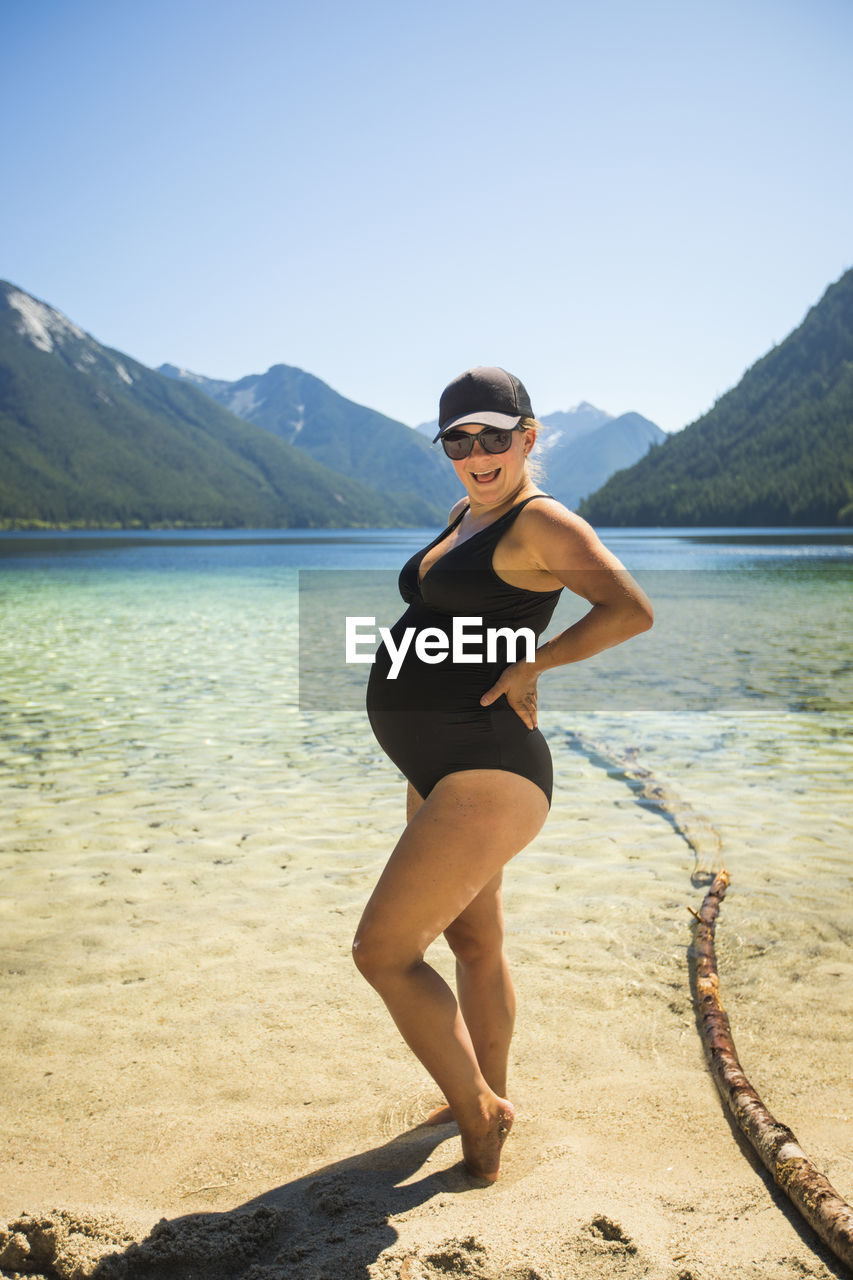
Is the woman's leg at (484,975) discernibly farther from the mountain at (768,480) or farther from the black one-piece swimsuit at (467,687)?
the mountain at (768,480)

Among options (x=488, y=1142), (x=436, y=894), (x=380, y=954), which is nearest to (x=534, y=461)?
(x=436, y=894)

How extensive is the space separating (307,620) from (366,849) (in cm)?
2102

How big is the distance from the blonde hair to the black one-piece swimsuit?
0.99 feet

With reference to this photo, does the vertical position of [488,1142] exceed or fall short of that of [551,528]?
it falls short

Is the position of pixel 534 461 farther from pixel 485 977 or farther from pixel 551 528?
pixel 485 977

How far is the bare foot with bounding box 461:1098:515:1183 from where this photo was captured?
2.70m

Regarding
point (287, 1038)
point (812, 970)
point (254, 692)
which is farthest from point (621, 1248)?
point (254, 692)

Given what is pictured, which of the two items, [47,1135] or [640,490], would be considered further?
[640,490]

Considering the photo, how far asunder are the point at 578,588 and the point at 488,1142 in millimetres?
1797

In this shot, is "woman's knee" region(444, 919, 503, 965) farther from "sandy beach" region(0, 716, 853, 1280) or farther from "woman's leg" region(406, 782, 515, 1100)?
"sandy beach" region(0, 716, 853, 1280)

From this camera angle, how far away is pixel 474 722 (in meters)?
2.57

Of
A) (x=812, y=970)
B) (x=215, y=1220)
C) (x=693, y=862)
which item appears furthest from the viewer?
(x=693, y=862)

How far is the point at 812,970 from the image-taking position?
14.6 ft

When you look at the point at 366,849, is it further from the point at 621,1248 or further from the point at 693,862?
the point at 621,1248
